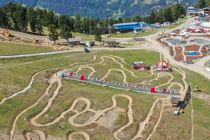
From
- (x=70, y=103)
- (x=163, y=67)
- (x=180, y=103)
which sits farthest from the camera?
(x=163, y=67)

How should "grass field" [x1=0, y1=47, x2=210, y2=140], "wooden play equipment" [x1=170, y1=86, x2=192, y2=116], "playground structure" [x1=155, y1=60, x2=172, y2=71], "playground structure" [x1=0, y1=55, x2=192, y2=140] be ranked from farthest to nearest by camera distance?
1. "playground structure" [x1=155, y1=60, x2=172, y2=71]
2. "wooden play equipment" [x1=170, y1=86, x2=192, y2=116]
3. "playground structure" [x1=0, y1=55, x2=192, y2=140]
4. "grass field" [x1=0, y1=47, x2=210, y2=140]

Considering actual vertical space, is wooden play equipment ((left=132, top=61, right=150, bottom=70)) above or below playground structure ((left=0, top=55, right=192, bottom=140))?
above

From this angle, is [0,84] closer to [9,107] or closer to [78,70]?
[9,107]

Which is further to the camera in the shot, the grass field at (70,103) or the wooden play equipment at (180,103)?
the wooden play equipment at (180,103)

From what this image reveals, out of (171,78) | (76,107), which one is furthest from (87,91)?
(171,78)

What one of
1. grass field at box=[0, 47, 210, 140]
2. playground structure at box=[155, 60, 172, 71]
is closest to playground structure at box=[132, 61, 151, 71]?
playground structure at box=[155, 60, 172, 71]

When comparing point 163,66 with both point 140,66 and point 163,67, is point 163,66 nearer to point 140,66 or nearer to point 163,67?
point 163,67

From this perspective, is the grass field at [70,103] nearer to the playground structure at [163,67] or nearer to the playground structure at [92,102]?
the playground structure at [92,102]

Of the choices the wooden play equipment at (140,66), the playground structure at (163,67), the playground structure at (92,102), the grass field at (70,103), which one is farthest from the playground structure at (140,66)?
the grass field at (70,103)

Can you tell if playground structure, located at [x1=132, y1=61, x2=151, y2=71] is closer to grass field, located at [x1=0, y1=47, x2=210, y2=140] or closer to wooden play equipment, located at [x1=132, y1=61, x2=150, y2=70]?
wooden play equipment, located at [x1=132, y1=61, x2=150, y2=70]

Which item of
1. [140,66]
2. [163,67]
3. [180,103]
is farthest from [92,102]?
[163,67]

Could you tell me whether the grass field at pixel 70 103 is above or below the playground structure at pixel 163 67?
below

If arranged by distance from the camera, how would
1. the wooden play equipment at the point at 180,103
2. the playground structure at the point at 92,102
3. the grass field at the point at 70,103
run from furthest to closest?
the wooden play equipment at the point at 180,103
the playground structure at the point at 92,102
the grass field at the point at 70,103
